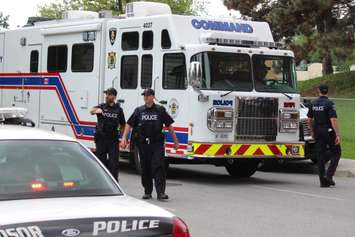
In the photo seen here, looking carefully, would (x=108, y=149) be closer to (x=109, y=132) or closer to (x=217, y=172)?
(x=109, y=132)

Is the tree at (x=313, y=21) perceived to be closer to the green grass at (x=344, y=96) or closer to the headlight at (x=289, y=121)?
the green grass at (x=344, y=96)

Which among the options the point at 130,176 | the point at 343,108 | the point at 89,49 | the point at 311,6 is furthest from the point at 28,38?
the point at 311,6

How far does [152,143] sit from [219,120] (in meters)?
2.32

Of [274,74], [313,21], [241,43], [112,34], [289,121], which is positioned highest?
[313,21]

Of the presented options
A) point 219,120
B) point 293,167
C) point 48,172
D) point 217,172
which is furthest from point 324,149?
point 48,172

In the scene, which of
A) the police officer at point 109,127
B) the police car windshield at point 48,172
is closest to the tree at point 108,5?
the police officer at point 109,127

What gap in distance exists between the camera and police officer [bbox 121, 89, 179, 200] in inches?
439

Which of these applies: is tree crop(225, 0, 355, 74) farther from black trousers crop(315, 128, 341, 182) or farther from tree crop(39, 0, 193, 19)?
black trousers crop(315, 128, 341, 182)

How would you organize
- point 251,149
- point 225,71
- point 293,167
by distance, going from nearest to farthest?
point 225,71 < point 251,149 < point 293,167

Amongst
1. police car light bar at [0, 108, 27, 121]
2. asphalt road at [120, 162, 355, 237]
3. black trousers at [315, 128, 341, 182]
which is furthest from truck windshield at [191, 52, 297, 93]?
police car light bar at [0, 108, 27, 121]

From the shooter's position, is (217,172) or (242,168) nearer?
(242,168)

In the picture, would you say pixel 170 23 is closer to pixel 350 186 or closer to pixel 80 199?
pixel 350 186

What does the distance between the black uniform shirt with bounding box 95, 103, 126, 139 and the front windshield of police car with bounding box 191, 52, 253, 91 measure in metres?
2.03

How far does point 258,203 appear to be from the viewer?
11.1 meters
